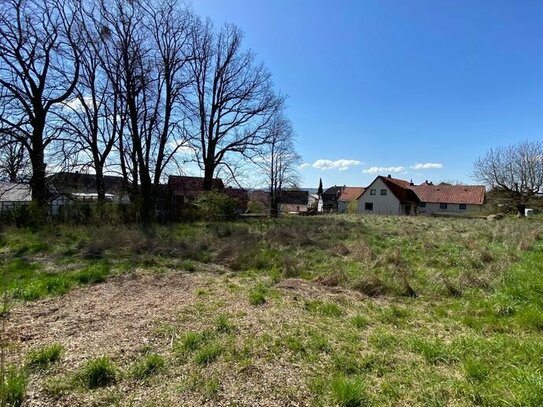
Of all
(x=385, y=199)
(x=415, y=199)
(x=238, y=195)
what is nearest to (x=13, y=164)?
(x=238, y=195)

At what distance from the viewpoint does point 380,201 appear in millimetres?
50031

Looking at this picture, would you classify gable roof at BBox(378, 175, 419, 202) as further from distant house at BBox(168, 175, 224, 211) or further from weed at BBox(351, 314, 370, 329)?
weed at BBox(351, 314, 370, 329)

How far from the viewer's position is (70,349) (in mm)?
3824

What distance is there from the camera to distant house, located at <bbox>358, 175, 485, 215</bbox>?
49.2 meters

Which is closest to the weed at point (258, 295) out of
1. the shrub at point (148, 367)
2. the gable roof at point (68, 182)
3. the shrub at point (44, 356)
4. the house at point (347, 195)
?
the shrub at point (148, 367)

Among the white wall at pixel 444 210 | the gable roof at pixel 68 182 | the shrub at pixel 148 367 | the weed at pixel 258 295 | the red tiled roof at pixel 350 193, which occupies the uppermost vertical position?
the red tiled roof at pixel 350 193

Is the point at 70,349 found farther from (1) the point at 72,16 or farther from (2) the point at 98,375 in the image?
(1) the point at 72,16

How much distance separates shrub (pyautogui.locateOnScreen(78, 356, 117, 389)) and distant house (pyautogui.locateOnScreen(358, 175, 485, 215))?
46944 millimetres

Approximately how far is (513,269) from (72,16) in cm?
2431

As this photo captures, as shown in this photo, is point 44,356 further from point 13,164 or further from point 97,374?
point 13,164

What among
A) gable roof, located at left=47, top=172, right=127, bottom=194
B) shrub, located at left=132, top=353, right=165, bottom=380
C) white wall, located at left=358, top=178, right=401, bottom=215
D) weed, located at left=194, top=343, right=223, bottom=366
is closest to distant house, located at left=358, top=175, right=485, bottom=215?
white wall, located at left=358, top=178, right=401, bottom=215

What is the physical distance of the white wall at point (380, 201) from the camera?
160ft

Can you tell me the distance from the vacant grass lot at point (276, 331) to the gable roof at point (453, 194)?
47953 millimetres

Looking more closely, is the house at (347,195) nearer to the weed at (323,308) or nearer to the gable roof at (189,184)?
the gable roof at (189,184)
